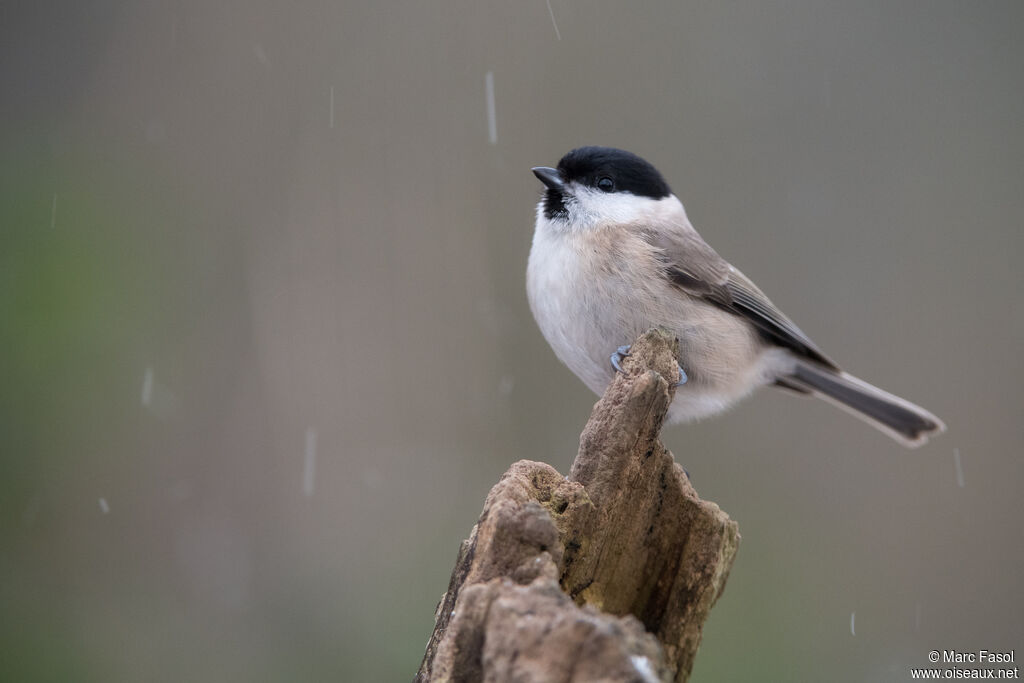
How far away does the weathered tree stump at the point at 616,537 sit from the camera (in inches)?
62.8

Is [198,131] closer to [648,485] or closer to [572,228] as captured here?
[572,228]

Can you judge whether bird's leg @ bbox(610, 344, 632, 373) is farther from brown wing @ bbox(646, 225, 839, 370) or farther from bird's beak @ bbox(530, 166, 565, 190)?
bird's beak @ bbox(530, 166, 565, 190)

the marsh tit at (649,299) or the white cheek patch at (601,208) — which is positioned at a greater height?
the white cheek patch at (601,208)

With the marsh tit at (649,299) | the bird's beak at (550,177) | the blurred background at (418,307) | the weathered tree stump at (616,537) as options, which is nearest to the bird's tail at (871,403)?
the marsh tit at (649,299)

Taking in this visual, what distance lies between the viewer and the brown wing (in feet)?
9.61

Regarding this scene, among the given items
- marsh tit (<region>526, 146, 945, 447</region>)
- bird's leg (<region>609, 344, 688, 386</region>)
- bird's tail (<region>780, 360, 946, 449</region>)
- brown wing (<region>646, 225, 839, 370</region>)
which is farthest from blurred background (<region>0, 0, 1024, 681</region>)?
bird's leg (<region>609, 344, 688, 386</region>)

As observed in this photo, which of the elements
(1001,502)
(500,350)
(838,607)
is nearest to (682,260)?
(500,350)

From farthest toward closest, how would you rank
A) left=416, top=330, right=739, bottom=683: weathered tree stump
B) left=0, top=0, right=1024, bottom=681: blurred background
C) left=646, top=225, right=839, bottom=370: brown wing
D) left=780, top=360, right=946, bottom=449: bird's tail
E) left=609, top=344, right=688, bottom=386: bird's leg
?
left=0, top=0, right=1024, bottom=681: blurred background
left=780, top=360, right=946, bottom=449: bird's tail
left=646, top=225, right=839, bottom=370: brown wing
left=609, top=344, right=688, bottom=386: bird's leg
left=416, top=330, right=739, bottom=683: weathered tree stump

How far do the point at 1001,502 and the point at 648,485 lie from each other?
11.4 feet

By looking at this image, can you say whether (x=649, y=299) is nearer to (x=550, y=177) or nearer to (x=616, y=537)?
(x=550, y=177)

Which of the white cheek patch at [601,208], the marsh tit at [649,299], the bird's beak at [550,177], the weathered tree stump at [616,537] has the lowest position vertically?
the weathered tree stump at [616,537]

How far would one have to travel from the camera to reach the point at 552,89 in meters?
5.24

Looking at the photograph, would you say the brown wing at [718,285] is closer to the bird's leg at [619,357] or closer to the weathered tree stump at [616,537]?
the bird's leg at [619,357]

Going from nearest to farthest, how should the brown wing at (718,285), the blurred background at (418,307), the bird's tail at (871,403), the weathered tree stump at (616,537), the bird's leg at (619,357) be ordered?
the weathered tree stump at (616,537), the bird's leg at (619,357), the brown wing at (718,285), the bird's tail at (871,403), the blurred background at (418,307)
